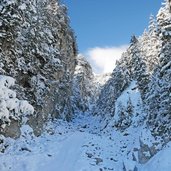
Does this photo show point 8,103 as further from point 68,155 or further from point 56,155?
point 68,155

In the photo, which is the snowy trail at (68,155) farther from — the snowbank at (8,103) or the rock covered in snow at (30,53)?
the snowbank at (8,103)

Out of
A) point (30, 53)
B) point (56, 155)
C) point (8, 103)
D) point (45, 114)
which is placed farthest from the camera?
→ point (45, 114)

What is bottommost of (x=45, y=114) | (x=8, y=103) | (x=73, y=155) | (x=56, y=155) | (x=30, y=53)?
(x=8, y=103)

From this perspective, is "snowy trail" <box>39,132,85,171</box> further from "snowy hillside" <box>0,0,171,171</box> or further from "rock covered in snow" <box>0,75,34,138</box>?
"rock covered in snow" <box>0,75,34,138</box>

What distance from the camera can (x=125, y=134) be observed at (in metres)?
38.2

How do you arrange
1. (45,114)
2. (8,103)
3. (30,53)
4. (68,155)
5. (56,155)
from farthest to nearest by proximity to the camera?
(45,114) → (30,53) → (68,155) → (56,155) → (8,103)

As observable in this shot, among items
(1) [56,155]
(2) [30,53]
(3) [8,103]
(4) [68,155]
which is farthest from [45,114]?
(3) [8,103]

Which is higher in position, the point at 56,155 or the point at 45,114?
the point at 45,114

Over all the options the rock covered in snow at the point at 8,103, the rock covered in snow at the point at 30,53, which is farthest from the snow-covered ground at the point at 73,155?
the rock covered in snow at the point at 8,103

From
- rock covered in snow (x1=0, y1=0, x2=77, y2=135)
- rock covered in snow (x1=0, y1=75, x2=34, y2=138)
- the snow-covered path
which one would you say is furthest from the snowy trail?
rock covered in snow (x1=0, y1=75, x2=34, y2=138)

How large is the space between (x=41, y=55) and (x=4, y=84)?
60.7 ft

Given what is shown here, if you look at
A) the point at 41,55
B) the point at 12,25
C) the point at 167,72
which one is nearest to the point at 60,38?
the point at 41,55

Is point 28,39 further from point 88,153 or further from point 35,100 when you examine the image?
point 88,153

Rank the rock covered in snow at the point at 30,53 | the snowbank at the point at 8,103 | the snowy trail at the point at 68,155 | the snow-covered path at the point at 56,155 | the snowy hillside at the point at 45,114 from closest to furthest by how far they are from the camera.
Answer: the snowbank at the point at 8,103
the snowy hillside at the point at 45,114
the rock covered in snow at the point at 30,53
the snow-covered path at the point at 56,155
the snowy trail at the point at 68,155
